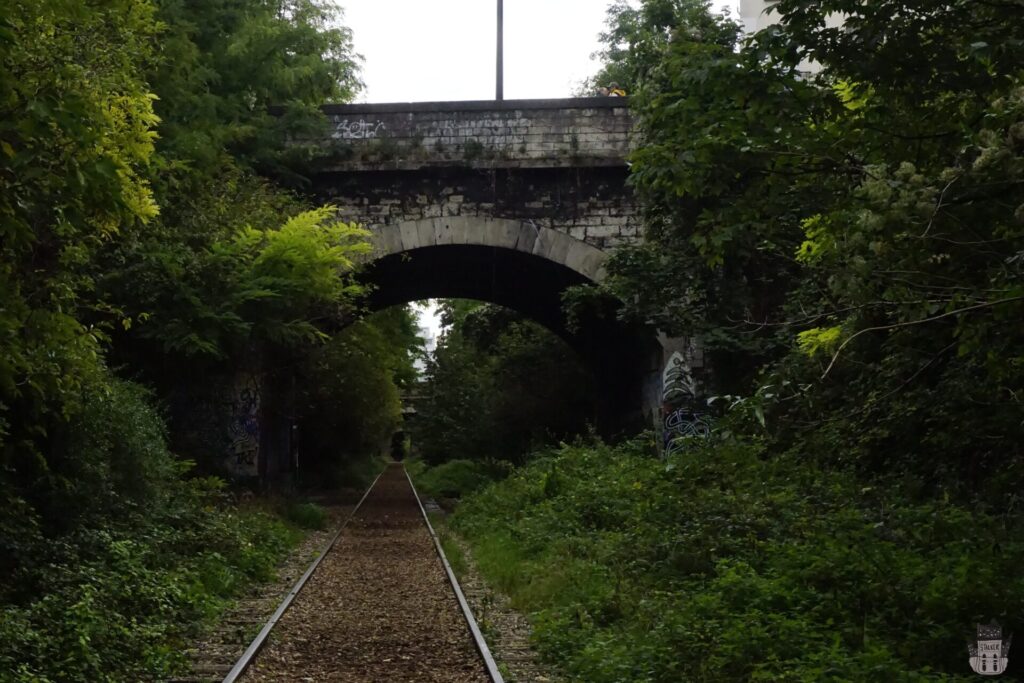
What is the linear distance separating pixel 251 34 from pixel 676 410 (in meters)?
9.72

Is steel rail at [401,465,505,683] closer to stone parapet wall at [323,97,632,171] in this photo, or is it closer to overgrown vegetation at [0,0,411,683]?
overgrown vegetation at [0,0,411,683]

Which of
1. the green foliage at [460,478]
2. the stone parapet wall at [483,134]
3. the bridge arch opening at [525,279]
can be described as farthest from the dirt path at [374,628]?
the green foliage at [460,478]

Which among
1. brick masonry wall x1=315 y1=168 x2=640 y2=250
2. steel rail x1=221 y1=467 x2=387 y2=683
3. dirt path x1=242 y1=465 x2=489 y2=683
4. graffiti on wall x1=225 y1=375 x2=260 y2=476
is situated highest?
brick masonry wall x1=315 y1=168 x2=640 y2=250

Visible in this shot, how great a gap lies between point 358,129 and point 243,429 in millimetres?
5789

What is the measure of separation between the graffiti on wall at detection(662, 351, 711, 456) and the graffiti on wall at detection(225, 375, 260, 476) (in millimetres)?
7005

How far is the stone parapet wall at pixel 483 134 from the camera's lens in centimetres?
2050

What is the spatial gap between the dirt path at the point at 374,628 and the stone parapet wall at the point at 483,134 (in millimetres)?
7767

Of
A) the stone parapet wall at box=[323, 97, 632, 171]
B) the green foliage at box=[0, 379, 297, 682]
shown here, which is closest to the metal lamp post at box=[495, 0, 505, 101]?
the stone parapet wall at box=[323, 97, 632, 171]

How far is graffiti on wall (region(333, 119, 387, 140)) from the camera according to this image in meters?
20.7

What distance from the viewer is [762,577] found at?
808 centimetres

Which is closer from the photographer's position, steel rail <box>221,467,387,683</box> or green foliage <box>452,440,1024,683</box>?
green foliage <box>452,440,1024,683</box>

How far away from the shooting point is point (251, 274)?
1684 cm

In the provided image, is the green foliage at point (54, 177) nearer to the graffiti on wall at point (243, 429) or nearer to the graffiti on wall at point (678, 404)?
the graffiti on wall at point (243, 429)

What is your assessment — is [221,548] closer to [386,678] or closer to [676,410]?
[386,678]
